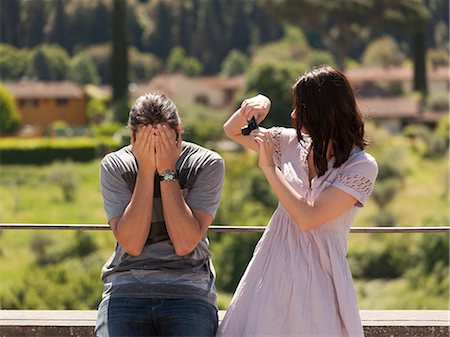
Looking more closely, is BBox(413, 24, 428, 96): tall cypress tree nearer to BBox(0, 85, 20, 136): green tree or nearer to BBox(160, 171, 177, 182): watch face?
BBox(0, 85, 20, 136): green tree

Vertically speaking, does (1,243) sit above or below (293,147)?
below

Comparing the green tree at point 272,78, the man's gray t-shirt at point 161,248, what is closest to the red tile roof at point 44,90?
the green tree at point 272,78

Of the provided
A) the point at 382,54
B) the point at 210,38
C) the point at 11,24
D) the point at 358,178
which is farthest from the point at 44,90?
the point at 358,178

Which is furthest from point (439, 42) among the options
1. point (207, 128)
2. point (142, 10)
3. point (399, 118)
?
point (207, 128)

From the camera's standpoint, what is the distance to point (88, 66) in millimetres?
75312

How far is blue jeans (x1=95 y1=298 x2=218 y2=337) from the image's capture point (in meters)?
2.97

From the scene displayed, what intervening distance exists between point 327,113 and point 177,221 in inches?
22.1

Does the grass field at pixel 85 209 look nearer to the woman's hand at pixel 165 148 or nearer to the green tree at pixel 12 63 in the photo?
the woman's hand at pixel 165 148

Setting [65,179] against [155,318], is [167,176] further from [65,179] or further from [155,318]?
[65,179]

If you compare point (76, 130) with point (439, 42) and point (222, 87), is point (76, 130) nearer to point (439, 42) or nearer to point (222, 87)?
point (222, 87)

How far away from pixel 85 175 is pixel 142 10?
51655 mm

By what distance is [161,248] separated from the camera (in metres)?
3.11

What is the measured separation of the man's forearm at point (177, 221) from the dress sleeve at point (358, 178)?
1.53 feet

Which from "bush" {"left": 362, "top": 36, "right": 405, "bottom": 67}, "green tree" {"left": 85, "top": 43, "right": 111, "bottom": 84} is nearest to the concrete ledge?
"bush" {"left": 362, "top": 36, "right": 405, "bottom": 67}
